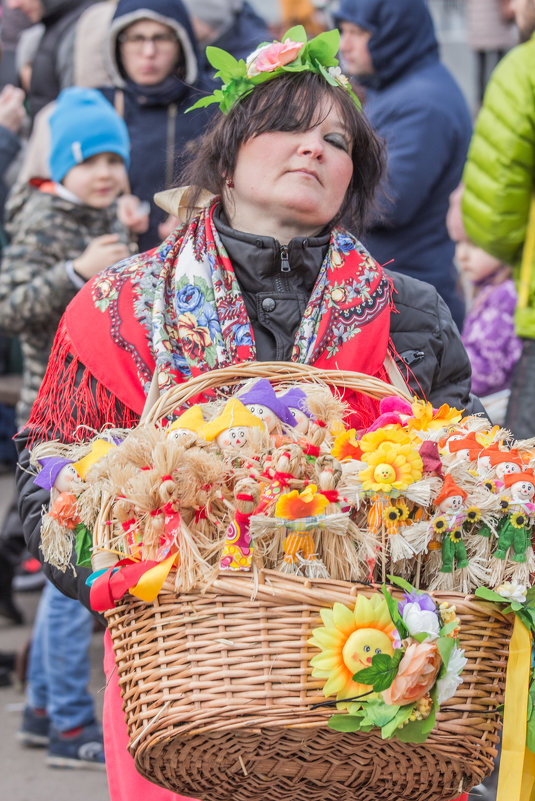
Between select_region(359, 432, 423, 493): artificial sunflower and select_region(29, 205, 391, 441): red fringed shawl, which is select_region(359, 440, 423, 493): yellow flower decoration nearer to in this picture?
select_region(359, 432, 423, 493): artificial sunflower

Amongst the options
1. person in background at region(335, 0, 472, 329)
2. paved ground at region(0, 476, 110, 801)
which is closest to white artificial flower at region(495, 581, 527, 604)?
paved ground at region(0, 476, 110, 801)

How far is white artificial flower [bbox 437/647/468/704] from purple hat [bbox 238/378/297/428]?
46 cm

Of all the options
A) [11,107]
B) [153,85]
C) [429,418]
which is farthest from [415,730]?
[11,107]

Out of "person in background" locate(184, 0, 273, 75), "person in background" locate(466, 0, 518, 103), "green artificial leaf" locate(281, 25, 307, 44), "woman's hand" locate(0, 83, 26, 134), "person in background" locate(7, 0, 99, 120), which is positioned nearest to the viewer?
"green artificial leaf" locate(281, 25, 307, 44)

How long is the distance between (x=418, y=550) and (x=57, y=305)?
2.21m

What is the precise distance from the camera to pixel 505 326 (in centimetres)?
386

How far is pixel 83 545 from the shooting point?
1763 mm

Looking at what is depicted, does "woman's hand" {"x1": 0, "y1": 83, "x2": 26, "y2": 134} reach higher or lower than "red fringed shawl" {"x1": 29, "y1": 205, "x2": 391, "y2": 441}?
higher

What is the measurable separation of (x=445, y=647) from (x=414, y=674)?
59mm

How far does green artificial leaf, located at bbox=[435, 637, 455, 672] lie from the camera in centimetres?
154

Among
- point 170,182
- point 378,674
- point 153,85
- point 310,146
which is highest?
point 153,85

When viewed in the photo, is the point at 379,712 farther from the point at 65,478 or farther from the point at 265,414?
the point at 65,478

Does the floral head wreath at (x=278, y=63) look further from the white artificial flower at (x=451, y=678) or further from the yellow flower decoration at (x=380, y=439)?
the white artificial flower at (x=451, y=678)

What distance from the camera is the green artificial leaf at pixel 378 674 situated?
154 centimetres
